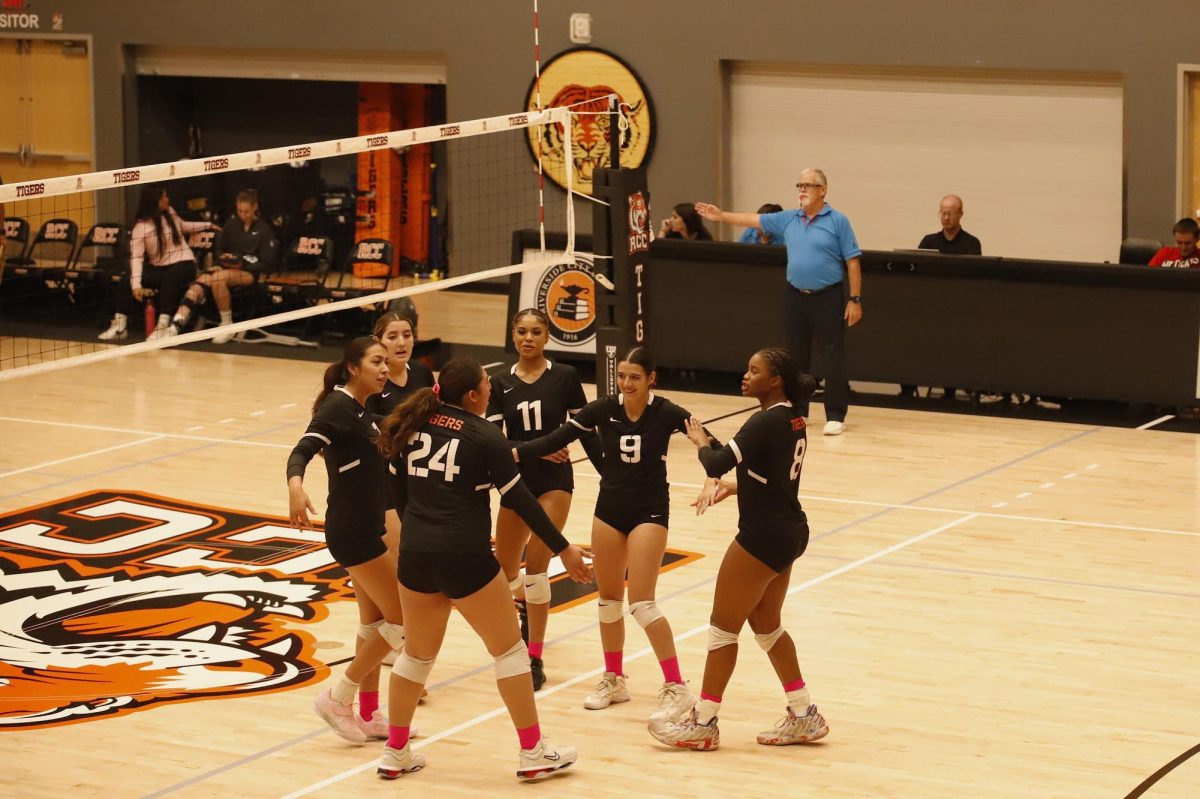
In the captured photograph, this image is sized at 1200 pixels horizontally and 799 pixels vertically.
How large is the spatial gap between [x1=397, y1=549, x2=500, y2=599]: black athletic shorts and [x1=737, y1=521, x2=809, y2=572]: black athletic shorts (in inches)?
45.7

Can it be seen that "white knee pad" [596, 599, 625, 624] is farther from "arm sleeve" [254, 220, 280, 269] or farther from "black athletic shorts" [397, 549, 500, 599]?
"arm sleeve" [254, 220, 280, 269]

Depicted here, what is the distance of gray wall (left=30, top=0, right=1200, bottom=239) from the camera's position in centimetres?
1800

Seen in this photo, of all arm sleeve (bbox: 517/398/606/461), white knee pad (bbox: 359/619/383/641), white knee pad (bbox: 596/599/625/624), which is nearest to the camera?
white knee pad (bbox: 359/619/383/641)

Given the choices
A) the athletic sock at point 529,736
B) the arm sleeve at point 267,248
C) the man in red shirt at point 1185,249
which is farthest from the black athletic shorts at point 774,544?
the arm sleeve at point 267,248

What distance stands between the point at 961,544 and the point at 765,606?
406cm

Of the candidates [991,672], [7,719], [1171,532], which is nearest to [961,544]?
[1171,532]

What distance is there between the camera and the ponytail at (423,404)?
7504 mm

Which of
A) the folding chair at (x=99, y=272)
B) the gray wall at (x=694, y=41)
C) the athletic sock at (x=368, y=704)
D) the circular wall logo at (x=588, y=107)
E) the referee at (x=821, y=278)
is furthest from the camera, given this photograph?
the folding chair at (x=99, y=272)

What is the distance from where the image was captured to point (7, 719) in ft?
28.8

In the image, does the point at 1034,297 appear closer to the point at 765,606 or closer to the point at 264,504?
the point at 264,504

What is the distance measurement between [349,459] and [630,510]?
1340 mm

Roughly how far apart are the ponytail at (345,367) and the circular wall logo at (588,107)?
12.5 m

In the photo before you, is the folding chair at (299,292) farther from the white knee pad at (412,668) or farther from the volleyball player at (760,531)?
the white knee pad at (412,668)

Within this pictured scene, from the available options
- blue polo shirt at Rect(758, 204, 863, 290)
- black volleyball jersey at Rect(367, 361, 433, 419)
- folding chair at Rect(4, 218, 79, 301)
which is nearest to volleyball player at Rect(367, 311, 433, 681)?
black volleyball jersey at Rect(367, 361, 433, 419)
